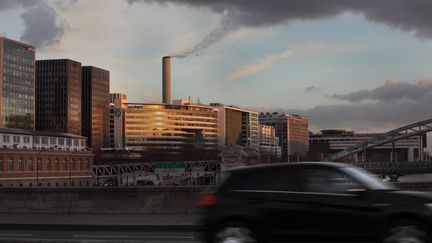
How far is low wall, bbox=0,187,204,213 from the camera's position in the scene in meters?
27.3

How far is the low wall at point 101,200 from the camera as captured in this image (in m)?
27.3

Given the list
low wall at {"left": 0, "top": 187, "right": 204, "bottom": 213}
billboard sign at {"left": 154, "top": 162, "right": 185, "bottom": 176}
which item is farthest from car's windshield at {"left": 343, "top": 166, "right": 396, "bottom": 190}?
billboard sign at {"left": 154, "top": 162, "right": 185, "bottom": 176}

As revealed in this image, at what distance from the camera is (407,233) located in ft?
34.2

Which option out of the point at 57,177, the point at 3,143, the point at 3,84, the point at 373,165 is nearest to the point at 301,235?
the point at 3,143

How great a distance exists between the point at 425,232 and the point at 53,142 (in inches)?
5345

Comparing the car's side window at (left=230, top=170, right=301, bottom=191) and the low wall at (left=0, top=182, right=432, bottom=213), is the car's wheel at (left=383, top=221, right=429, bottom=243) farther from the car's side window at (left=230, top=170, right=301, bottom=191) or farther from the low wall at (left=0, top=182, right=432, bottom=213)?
the low wall at (left=0, top=182, right=432, bottom=213)

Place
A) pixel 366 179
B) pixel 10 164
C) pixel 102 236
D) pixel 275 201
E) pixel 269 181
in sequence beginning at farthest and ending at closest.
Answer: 1. pixel 10 164
2. pixel 102 236
3. pixel 269 181
4. pixel 275 201
5. pixel 366 179

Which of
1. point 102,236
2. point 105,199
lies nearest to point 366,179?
point 102,236

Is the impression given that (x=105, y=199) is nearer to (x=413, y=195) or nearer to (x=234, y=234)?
(x=234, y=234)

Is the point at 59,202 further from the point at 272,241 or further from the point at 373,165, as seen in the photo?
the point at 373,165

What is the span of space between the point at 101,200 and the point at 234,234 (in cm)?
1788

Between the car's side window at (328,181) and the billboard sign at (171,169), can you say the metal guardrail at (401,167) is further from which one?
the car's side window at (328,181)

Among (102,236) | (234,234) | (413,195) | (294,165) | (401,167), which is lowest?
(401,167)

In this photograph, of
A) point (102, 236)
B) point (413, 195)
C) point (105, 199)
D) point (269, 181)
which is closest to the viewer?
point (413, 195)
